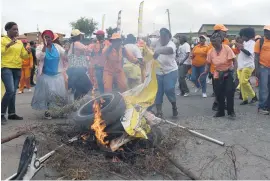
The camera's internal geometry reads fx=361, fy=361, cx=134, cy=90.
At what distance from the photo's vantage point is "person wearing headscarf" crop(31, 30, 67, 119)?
758 centimetres

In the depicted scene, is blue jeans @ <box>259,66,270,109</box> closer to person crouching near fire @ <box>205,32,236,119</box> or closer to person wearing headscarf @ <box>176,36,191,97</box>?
person crouching near fire @ <box>205,32,236,119</box>

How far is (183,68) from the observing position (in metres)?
11.8

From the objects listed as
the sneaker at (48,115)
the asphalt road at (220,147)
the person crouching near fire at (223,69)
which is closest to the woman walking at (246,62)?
the asphalt road at (220,147)

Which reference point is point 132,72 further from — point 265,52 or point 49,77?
point 265,52

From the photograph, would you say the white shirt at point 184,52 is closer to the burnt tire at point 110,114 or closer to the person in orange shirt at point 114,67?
the person in orange shirt at point 114,67

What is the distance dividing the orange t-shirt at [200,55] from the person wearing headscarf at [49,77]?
15.4 ft

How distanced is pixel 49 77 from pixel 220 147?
4.03 meters

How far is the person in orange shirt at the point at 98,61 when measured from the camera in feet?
30.1

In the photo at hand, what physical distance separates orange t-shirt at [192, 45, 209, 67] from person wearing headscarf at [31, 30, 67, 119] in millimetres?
4679

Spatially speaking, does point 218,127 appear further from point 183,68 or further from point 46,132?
point 183,68

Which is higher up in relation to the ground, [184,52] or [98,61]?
[184,52]

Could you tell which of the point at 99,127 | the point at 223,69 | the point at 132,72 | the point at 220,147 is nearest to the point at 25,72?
the point at 132,72

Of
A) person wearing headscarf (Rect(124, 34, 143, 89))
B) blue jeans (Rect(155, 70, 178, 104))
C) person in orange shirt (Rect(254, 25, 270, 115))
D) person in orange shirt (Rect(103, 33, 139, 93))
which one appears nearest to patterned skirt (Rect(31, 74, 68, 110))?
person in orange shirt (Rect(103, 33, 139, 93))

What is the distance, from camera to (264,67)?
26.2 ft
